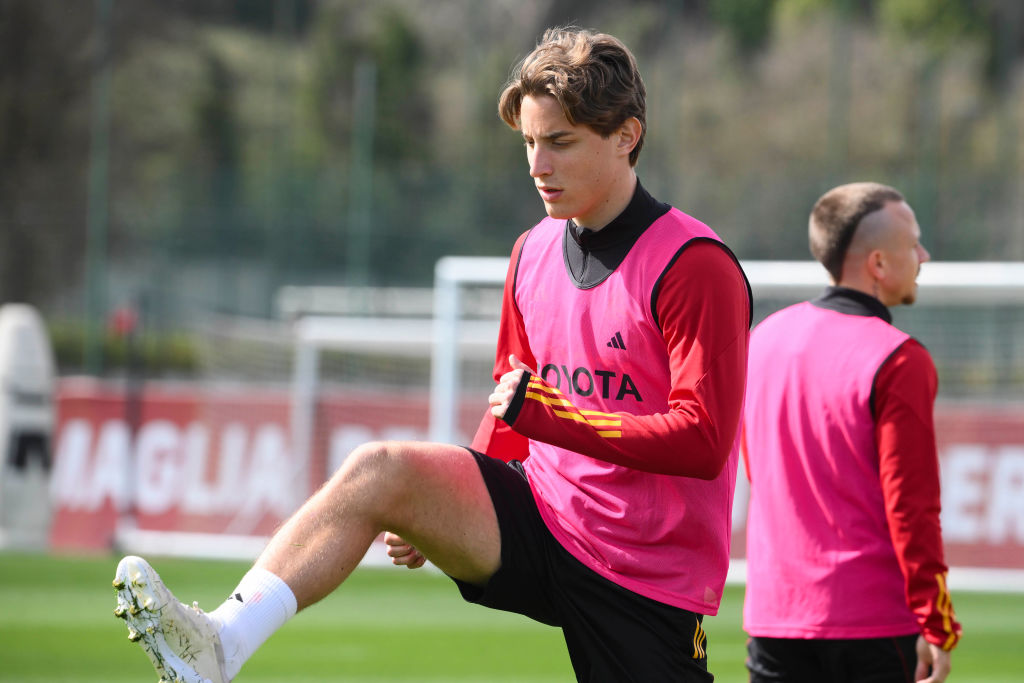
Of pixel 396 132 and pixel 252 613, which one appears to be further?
pixel 396 132

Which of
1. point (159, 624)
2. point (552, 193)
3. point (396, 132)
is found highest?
point (396, 132)

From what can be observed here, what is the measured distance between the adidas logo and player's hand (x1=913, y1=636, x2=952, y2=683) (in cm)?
118

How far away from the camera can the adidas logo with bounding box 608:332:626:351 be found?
337cm

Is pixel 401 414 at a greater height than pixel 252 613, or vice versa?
pixel 252 613

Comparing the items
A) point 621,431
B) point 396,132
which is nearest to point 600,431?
point 621,431

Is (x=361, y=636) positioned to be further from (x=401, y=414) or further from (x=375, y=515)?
(x=375, y=515)

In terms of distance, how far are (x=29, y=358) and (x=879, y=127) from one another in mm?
19877

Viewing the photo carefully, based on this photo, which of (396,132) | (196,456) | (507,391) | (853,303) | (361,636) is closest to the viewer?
(507,391)

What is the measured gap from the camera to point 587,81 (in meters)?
3.32

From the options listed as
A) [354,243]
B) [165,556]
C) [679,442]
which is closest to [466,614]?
[165,556]

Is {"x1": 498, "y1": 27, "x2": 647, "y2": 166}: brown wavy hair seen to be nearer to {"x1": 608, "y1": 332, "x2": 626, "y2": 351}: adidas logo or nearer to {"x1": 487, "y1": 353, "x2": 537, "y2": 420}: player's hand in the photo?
{"x1": 608, "y1": 332, "x2": 626, "y2": 351}: adidas logo

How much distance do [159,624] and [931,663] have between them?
205 cm

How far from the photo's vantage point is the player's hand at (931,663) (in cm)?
364

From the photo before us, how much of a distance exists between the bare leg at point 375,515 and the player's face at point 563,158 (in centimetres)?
67
